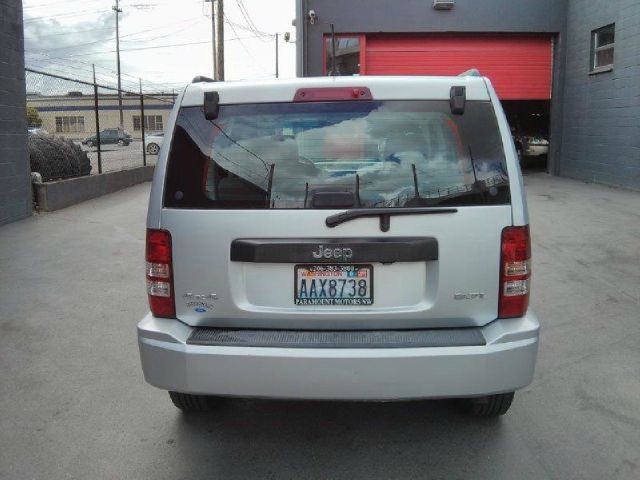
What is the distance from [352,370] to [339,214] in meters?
0.71

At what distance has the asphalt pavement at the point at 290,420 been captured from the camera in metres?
3.28

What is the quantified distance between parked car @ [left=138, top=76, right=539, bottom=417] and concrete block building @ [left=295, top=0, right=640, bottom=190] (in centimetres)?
1392

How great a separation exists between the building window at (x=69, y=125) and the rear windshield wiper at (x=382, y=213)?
13.0 meters

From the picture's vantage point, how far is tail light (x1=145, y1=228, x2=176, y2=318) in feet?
10.5

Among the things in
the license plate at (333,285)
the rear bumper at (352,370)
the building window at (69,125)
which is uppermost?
the building window at (69,125)

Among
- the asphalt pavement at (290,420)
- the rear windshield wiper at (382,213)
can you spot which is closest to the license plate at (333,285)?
the rear windshield wiper at (382,213)

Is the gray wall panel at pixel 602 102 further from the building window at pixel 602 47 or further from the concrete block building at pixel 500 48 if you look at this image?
the building window at pixel 602 47

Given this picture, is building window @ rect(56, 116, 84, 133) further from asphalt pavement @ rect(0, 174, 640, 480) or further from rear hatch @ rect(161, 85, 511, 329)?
rear hatch @ rect(161, 85, 511, 329)

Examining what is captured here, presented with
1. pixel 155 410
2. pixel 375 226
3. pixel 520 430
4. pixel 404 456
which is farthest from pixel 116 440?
pixel 520 430

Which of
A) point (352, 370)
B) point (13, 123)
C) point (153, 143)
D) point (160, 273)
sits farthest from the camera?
point (153, 143)

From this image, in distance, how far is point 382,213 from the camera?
3.07m

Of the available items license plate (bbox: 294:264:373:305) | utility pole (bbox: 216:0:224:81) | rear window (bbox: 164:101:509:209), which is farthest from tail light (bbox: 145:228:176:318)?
utility pole (bbox: 216:0:224:81)

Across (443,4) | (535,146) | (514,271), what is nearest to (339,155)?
(514,271)

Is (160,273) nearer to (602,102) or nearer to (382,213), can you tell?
(382,213)
